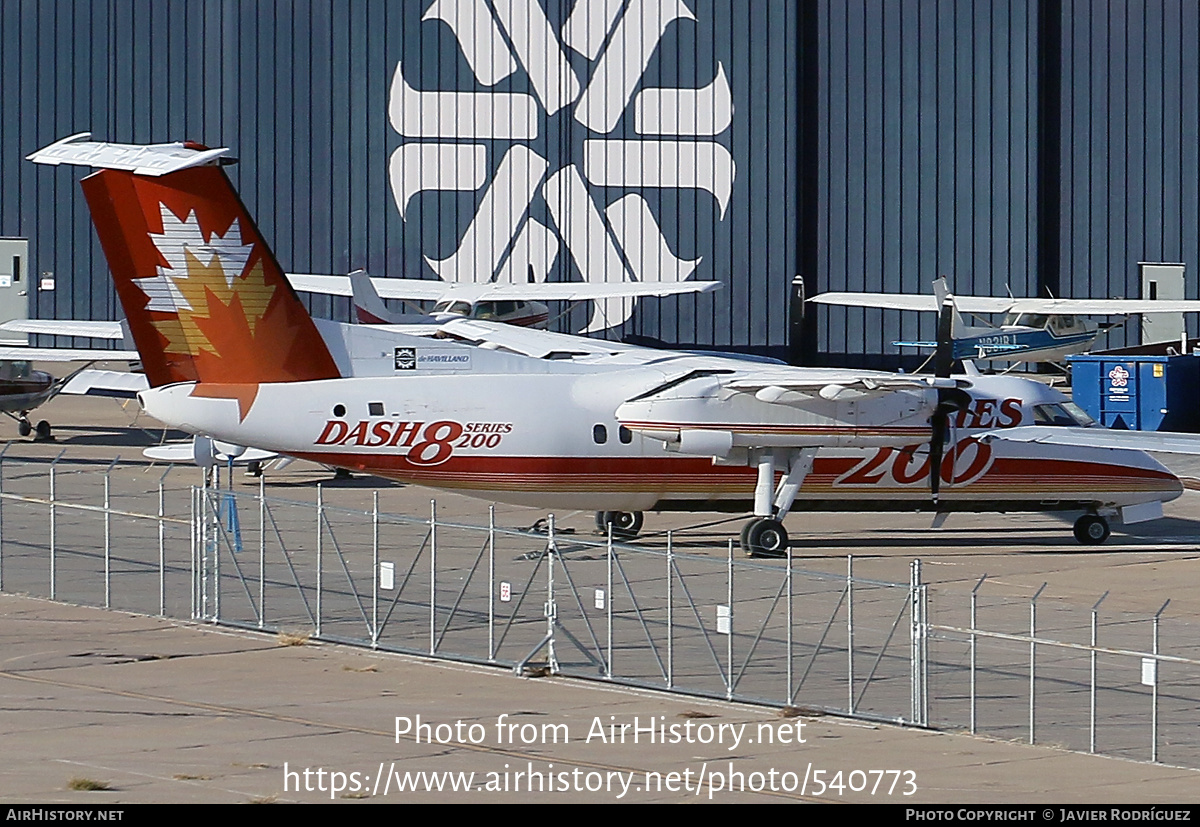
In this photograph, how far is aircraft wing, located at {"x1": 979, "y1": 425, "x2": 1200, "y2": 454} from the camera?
24500mm

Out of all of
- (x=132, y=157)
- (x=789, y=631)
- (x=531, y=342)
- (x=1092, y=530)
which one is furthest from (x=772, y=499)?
(x=789, y=631)

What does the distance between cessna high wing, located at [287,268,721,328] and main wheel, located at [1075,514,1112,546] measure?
19423 mm

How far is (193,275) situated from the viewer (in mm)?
25375

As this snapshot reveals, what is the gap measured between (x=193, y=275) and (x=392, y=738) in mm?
11720

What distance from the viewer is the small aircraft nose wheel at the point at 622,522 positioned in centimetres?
2864

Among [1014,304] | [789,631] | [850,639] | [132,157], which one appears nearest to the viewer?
[850,639]

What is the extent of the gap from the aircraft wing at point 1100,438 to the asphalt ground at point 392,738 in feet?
8.04

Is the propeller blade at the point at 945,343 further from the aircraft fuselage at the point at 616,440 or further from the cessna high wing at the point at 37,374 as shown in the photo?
the cessna high wing at the point at 37,374

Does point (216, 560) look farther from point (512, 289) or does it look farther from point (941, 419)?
point (512, 289)

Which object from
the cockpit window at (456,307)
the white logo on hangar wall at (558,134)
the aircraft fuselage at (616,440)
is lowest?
the aircraft fuselage at (616,440)

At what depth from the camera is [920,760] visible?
48.9 feet

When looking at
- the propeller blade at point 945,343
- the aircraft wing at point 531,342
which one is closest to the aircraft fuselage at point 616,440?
the propeller blade at point 945,343

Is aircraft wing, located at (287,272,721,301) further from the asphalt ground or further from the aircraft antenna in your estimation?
the asphalt ground

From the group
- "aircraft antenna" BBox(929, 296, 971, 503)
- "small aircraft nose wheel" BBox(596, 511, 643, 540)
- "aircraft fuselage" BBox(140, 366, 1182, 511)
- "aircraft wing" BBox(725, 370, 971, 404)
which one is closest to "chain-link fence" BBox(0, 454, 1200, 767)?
"aircraft fuselage" BBox(140, 366, 1182, 511)
